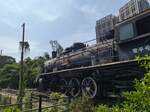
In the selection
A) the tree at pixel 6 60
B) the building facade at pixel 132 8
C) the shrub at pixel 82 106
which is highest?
the tree at pixel 6 60

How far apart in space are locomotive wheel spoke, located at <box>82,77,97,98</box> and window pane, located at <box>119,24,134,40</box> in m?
2.62

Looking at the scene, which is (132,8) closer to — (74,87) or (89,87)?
(89,87)

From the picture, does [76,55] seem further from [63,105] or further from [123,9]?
[63,105]

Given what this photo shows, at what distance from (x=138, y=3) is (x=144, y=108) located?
969cm

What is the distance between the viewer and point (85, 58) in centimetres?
1292

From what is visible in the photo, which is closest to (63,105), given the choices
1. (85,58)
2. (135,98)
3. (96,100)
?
(96,100)

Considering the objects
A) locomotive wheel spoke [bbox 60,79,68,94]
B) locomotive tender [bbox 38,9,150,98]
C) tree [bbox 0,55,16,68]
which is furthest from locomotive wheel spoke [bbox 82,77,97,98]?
tree [bbox 0,55,16,68]

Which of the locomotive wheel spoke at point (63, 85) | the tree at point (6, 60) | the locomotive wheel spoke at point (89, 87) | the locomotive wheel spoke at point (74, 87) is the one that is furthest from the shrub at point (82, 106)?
the tree at point (6, 60)

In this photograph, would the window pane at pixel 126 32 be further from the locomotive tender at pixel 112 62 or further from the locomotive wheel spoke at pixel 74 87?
the locomotive wheel spoke at pixel 74 87

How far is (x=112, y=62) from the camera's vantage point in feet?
Result: 32.9

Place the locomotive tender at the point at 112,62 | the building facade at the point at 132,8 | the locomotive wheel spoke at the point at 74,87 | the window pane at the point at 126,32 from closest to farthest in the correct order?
the locomotive tender at the point at 112,62 → the window pane at the point at 126,32 → the building facade at the point at 132,8 → the locomotive wheel spoke at the point at 74,87

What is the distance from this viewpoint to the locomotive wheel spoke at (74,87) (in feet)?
41.3

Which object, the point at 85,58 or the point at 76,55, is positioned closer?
the point at 85,58

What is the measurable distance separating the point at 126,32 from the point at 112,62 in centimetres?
140
